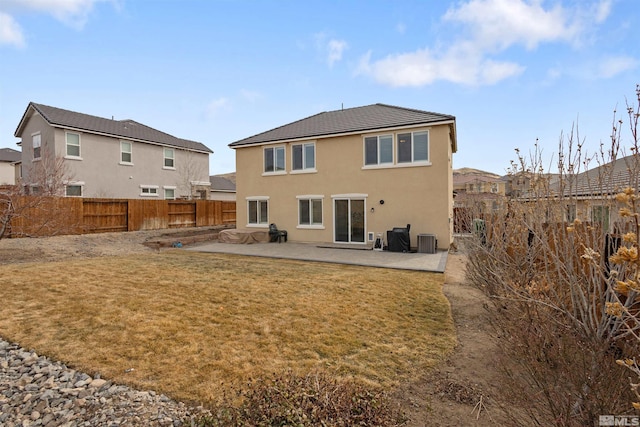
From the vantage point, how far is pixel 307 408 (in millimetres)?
2771

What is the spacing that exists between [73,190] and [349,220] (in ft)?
63.7

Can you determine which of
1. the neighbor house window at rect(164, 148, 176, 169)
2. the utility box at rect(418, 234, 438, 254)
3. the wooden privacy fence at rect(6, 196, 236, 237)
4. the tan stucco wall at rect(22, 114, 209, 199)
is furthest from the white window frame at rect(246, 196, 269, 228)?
the neighbor house window at rect(164, 148, 176, 169)

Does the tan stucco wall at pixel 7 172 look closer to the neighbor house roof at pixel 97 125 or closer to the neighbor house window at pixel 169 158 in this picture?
the neighbor house roof at pixel 97 125

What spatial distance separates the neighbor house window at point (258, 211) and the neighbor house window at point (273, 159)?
72.9 inches

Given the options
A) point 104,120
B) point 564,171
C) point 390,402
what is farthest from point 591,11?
point 104,120

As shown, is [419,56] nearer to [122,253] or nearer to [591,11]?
[591,11]

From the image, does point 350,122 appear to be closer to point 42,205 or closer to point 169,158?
point 42,205

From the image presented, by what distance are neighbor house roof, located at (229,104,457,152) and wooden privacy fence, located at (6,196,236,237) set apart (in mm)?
7339

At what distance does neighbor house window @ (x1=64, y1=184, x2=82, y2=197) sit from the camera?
21.2 meters

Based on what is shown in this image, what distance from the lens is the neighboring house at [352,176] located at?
46.9 feet

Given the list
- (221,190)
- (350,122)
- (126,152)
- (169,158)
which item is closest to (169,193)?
(169,158)

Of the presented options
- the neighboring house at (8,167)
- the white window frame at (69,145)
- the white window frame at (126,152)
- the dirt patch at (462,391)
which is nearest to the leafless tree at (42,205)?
the white window frame at (69,145)

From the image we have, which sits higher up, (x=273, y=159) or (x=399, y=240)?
(x=273, y=159)

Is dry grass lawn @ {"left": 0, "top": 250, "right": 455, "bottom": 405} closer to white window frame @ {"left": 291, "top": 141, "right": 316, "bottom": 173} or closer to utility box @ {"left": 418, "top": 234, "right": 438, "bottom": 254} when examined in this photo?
utility box @ {"left": 418, "top": 234, "right": 438, "bottom": 254}
